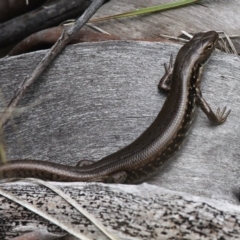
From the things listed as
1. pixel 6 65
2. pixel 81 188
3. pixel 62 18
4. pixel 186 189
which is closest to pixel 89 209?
pixel 81 188

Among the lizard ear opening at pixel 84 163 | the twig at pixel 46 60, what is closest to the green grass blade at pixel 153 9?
the twig at pixel 46 60

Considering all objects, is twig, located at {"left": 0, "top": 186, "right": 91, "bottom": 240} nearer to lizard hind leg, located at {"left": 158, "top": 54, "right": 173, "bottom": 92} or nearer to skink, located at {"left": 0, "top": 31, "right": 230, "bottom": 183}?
skink, located at {"left": 0, "top": 31, "right": 230, "bottom": 183}

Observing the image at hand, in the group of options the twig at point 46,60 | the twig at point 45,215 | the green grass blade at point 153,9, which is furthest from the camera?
the green grass blade at point 153,9

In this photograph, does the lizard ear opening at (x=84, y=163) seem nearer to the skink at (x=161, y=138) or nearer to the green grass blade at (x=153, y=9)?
the skink at (x=161, y=138)

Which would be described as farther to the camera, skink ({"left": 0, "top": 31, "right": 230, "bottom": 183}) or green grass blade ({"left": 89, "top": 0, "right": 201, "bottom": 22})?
green grass blade ({"left": 89, "top": 0, "right": 201, "bottom": 22})

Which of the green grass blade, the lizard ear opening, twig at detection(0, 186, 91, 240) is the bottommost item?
the lizard ear opening

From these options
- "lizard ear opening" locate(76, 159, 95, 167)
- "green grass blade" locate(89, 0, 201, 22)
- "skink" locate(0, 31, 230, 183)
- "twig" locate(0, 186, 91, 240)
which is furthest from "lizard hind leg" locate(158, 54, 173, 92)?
"twig" locate(0, 186, 91, 240)

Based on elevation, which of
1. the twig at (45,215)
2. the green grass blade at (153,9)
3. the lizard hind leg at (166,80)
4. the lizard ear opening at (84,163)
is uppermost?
the green grass blade at (153,9)

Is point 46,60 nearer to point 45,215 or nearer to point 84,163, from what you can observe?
point 84,163
